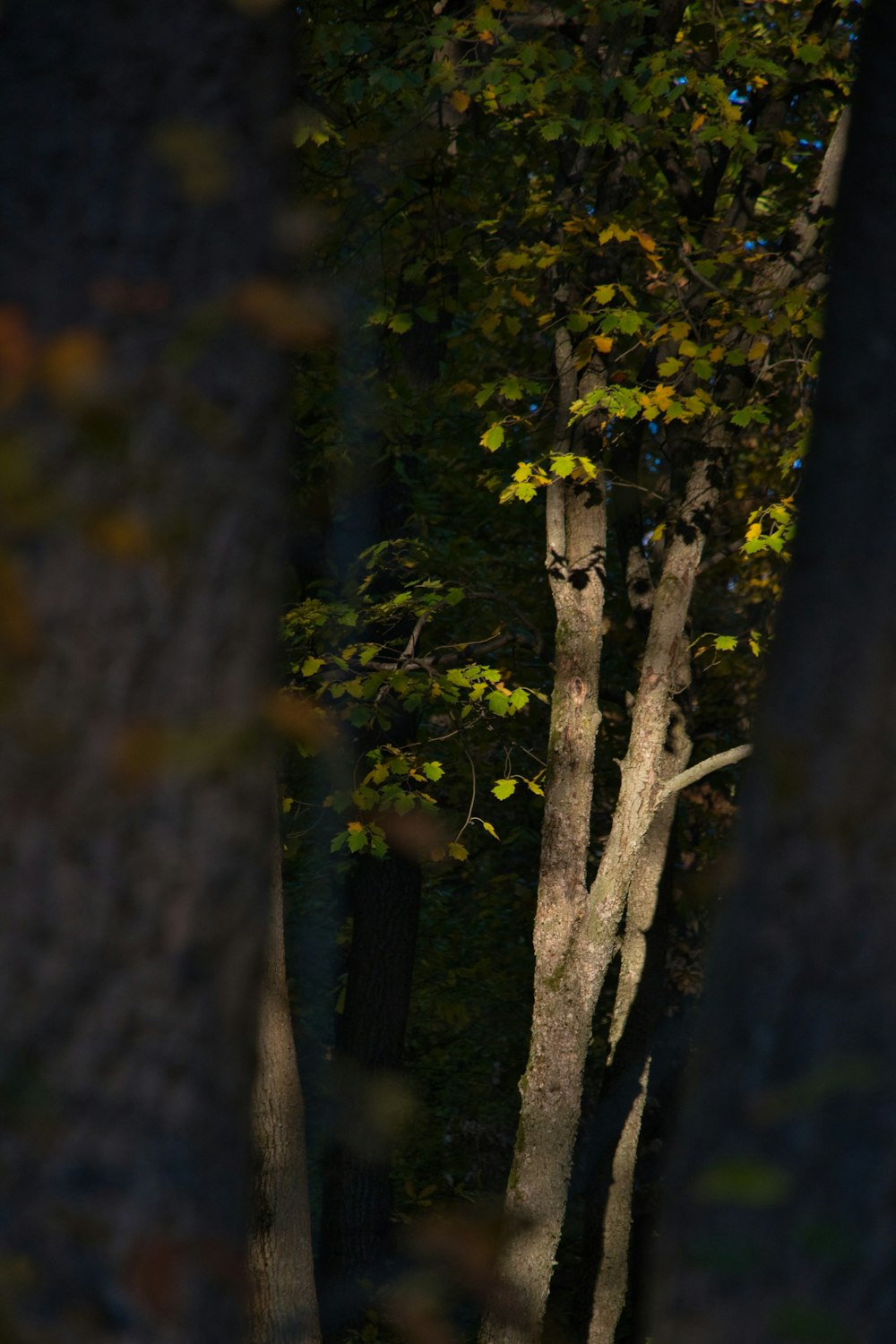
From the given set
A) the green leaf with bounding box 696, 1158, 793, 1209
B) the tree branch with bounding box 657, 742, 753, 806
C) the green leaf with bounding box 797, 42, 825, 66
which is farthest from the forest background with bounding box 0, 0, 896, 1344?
the green leaf with bounding box 797, 42, 825, 66

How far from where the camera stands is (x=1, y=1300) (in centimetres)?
196

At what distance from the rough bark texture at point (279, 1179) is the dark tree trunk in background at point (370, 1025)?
3.45 meters

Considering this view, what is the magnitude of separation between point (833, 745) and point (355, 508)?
374 inches

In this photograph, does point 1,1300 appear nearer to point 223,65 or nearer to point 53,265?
point 53,265

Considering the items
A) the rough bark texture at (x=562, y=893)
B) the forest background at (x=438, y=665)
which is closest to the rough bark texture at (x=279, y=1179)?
the forest background at (x=438, y=665)

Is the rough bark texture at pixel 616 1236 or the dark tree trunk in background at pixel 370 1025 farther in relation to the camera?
the dark tree trunk in background at pixel 370 1025

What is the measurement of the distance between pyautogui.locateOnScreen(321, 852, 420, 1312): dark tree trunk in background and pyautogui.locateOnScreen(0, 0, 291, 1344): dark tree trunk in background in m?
9.61

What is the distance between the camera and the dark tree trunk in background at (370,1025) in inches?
464

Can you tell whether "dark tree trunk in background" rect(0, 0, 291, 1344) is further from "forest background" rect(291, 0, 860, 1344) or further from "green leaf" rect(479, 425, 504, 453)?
"green leaf" rect(479, 425, 504, 453)

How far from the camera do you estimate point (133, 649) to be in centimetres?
208

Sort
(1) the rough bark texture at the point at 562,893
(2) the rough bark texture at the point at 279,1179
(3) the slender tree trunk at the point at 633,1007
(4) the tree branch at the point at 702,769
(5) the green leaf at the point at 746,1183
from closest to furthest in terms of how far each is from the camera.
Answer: (5) the green leaf at the point at 746,1183
(2) the rough bark texture at the point at 279,1179
(1) the rough bark texture at the point at 562,893
(4) the tree branch at the point at 702,769
(3) the slender tree trunk at the point at 633,1007

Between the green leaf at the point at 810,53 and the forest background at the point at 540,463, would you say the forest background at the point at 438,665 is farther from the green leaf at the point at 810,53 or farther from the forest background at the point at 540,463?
the green leaf at the point at 810,53

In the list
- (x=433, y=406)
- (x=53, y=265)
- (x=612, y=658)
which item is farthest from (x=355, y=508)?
(x=53, y=265)

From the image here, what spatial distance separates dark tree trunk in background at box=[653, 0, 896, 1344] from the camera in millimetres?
1990
